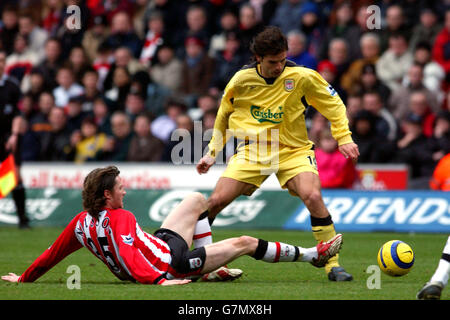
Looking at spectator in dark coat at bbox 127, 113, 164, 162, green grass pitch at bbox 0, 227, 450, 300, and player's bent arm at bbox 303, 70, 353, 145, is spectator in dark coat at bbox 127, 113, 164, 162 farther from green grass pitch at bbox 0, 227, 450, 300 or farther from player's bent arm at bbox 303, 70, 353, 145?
player's bent arm at bbox 303, 70, 353, 145

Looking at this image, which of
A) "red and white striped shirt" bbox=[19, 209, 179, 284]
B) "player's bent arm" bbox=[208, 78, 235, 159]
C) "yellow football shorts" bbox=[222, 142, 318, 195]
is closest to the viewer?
"red and white striped shirt" bbox=[19, 209, 179, 284]

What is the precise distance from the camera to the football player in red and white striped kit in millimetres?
6969

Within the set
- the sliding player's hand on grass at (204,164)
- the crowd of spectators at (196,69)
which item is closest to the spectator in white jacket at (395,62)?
the crowd of spectators at (196,69)

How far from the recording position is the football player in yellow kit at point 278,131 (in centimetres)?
803

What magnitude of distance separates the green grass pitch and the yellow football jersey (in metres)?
1.32

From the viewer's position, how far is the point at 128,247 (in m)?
6.90

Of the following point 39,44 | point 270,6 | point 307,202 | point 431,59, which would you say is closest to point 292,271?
point 307,202

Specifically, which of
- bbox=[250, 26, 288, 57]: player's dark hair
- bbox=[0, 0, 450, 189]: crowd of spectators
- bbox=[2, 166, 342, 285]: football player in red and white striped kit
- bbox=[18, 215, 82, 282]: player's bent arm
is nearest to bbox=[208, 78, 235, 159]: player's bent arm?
bbox=[250, 26, 288, 57]: player's dark hair

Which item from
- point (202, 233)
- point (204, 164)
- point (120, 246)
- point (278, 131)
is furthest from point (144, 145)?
point (120, 246)

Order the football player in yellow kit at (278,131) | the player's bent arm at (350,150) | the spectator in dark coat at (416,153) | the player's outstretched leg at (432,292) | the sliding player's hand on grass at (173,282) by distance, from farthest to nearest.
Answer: the spectator in dark coat at (416,153)
the football player in yellow kit at (278,131)
the player's bent arm at (350,150)
the sliding player's hand on grass at (173,282)
the player's outstretched leg at (432,292)

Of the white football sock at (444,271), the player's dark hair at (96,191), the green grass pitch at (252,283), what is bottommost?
the green grass pitch at (252,283)

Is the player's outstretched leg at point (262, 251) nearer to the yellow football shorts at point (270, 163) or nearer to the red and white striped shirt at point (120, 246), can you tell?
the red and white striped shirt at point (120, 246)

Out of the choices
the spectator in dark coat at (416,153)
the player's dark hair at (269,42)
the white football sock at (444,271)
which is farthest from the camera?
the spectator in dark coat at (416,153)

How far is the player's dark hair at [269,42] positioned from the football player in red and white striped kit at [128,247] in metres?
1.73
